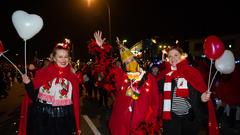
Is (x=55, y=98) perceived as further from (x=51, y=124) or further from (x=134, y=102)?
(x=134, y=102)

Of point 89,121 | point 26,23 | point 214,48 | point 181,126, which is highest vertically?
point 26,23

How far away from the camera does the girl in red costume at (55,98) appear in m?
5.15

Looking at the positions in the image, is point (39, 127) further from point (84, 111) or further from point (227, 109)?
point (84, 111)

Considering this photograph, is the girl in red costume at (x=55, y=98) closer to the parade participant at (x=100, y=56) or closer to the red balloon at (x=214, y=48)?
the parade participant at (x=100, y=56)

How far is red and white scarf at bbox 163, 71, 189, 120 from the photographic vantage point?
18.8 feet

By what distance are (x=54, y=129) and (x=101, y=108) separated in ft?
28.6

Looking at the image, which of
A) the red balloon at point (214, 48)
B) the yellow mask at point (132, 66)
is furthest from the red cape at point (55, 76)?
the red balloon at point (214, 48)

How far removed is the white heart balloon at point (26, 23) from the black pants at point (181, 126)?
2.36m

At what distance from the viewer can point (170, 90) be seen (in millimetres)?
5848

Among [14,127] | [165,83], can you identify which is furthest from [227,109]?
[14,127]

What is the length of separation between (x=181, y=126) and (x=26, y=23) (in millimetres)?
2687

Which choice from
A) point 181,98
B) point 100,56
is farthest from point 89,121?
point 181,98

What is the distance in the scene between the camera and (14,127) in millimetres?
10164

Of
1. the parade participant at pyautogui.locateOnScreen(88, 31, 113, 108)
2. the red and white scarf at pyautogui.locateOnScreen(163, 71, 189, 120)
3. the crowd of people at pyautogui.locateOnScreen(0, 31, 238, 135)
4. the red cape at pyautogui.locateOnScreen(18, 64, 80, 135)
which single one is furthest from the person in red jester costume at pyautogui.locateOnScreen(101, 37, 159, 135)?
the red cape at pyautogui.locateOnScreen(18, 64, 80, 135)
